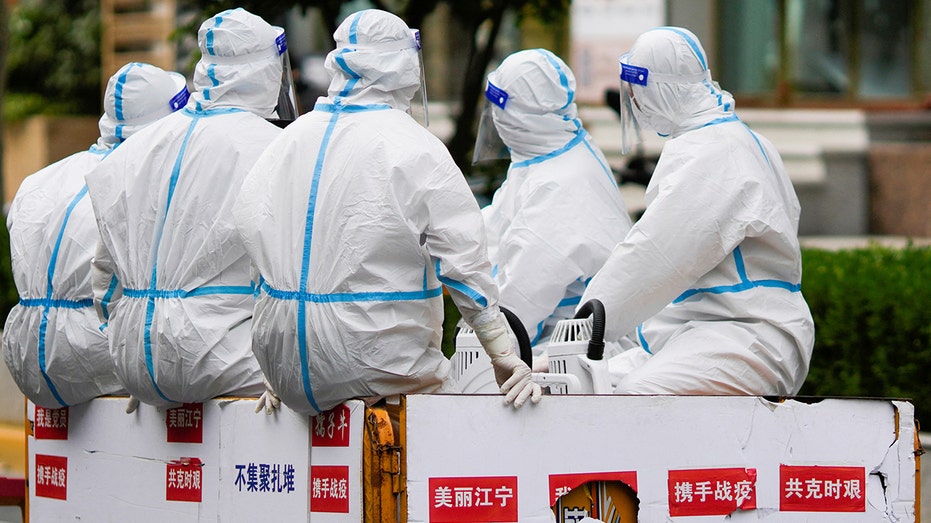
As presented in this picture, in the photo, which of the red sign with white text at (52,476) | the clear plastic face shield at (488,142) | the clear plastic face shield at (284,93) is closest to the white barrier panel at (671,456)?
the clear plastic face shield at (284,93)

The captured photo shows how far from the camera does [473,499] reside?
14.8ft

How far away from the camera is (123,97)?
650 cm

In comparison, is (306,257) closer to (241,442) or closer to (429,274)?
(429,274)

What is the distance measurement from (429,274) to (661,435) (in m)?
0.91

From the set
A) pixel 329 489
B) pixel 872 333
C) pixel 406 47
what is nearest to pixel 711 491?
pixel 329 489

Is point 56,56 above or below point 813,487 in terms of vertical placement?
above

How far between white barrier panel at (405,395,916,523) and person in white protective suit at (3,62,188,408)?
217cm

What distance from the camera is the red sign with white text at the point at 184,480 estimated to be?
17.5 ft

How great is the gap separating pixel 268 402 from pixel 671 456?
4.40 ft

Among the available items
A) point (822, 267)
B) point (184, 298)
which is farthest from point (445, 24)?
point (184, 298)

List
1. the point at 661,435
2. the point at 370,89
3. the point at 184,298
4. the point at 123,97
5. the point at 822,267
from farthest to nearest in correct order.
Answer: the point at 822,267
the point at 123,97
the point at 184,298
the point at 370,89
the point at 661,435

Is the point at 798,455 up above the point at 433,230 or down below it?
below

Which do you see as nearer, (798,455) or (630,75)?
(798,455)

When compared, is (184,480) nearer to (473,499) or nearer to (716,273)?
(473,499)
